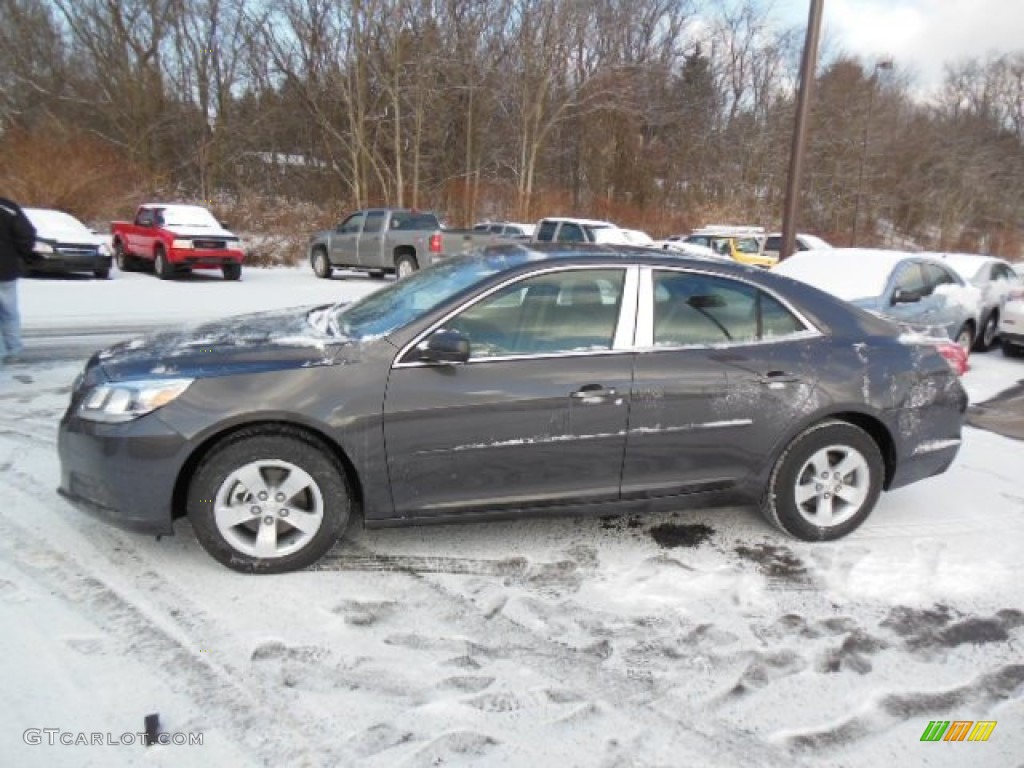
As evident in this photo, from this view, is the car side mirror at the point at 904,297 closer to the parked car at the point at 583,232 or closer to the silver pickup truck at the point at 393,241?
the parked car at the point at 583,232

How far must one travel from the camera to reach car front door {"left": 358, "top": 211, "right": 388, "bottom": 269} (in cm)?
1809

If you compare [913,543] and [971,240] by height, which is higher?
[971,240]

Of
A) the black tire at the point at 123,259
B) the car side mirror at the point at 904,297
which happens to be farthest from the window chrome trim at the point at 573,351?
the black tire at the point at 123,259

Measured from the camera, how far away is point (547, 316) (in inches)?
145

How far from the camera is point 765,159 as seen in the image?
143 feet

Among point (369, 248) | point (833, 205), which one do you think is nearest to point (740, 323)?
point (369, 248)

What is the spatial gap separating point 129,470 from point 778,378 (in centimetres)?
315

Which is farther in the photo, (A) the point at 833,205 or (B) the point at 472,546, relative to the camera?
(A) the point at 833,205

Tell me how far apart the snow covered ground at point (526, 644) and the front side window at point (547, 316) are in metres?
1.07

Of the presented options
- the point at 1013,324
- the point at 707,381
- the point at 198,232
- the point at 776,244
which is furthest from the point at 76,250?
the point at 776,244

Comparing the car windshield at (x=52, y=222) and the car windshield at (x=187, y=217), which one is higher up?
the car windshield at (x=187, y=217)

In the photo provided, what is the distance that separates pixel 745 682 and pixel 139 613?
2463 mm

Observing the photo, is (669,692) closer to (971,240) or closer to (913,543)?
(913,543)

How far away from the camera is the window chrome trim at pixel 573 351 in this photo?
344 cm
